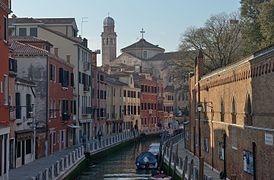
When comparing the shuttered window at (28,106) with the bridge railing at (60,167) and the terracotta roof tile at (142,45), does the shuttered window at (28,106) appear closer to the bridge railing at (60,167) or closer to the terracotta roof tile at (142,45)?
the bridge railing at (60,167)

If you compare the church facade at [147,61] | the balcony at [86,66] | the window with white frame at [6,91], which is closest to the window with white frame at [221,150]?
the window with white frame at [6,91]

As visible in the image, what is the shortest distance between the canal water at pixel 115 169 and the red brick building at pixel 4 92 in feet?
26.7

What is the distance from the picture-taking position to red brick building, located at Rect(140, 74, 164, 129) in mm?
81938

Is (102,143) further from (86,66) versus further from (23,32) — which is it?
(23,32)

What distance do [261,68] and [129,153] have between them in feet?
108

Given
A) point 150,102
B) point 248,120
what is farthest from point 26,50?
point 150,102

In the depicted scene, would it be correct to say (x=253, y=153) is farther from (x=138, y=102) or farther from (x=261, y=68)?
(x=138, y=102)

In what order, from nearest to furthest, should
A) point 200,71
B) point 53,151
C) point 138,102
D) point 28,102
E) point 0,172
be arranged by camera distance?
1. point 0,172
2. point 28,102
3. point 200,71
4. point 53,151
5. point 138,102

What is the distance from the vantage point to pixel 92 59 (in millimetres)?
57688

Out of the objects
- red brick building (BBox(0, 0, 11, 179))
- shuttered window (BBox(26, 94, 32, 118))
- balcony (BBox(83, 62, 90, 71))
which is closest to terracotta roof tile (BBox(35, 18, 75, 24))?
balcony (BBox(83, 62, 90, 71))

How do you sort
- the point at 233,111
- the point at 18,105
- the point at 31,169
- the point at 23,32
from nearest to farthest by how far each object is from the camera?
the point at 233,111 < the point at 31,169 < the point at 18,105 < the point at 23,32

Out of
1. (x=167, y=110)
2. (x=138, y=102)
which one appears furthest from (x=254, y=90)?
(x=167, y=110)

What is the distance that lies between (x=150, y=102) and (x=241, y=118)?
209 feet

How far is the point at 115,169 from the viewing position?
36438 millimetres
